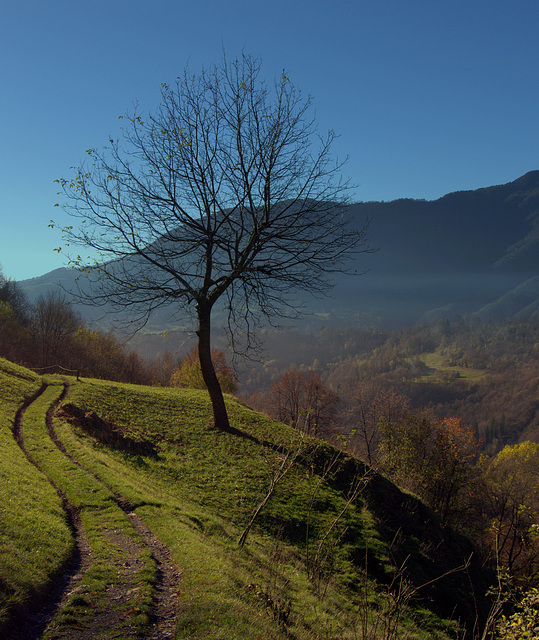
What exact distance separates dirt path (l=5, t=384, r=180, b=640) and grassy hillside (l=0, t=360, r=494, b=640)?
42mm

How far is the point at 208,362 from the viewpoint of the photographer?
17797 mm

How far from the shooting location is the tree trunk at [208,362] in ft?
57.5

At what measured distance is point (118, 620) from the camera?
5414 mm

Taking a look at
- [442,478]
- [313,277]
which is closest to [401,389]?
[442,478]

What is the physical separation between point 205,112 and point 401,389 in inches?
6311

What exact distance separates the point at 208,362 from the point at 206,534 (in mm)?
8572

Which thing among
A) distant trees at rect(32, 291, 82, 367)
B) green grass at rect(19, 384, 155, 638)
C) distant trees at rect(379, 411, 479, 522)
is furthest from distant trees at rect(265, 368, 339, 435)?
green grass at rect(19, 384, 155, 638)

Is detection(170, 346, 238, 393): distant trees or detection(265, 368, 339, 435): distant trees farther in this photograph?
detection(170, 346, 238, 393): distant trees

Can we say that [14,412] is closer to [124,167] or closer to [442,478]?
[124,167]

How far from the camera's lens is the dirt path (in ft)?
16.6

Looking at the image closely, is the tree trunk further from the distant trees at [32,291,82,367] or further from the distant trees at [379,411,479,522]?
the distant trees at [32,291,82,367]

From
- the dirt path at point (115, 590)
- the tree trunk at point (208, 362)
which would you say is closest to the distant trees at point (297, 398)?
the tree trunk at point (208, 362)

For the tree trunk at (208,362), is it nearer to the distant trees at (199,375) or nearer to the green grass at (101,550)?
the green grass at (101,550)

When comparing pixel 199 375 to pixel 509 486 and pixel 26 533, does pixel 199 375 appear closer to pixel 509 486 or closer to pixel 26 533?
pixel 509 486
